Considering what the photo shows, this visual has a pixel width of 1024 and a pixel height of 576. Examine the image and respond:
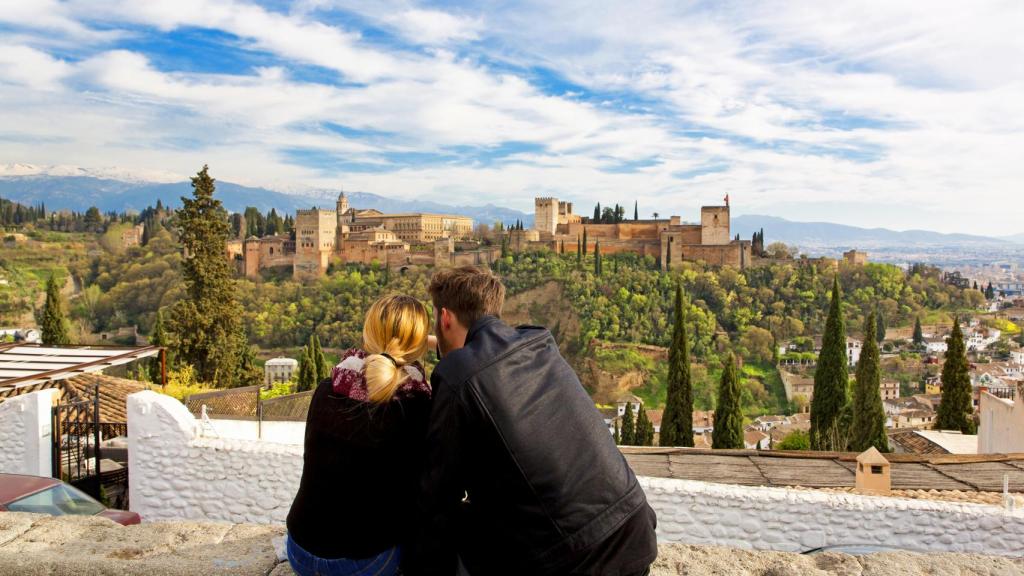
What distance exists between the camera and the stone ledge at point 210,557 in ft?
6.37

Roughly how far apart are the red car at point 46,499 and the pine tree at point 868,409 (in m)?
15.4

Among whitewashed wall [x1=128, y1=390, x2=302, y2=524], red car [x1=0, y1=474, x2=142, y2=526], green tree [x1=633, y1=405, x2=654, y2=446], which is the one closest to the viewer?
red car [x1=0, y1=474, x2=142, y2=526]

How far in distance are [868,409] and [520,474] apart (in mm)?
17146

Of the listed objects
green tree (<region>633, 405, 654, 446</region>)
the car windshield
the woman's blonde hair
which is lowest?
green tree (<region>633, 405, 654, 446</region>)

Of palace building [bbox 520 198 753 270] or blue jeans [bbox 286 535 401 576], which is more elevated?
palace building [bbox 520 198 753 270]

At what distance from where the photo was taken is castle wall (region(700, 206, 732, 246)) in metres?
49.8

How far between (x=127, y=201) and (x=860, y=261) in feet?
494

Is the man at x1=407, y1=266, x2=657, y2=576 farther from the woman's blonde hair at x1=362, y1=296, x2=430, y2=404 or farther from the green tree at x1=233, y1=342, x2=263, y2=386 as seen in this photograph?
the green tree at x1=233, y1=342, x2=263, y2=386

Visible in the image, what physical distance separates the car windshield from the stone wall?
302cm

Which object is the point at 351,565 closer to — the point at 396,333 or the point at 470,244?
the point at 396,333

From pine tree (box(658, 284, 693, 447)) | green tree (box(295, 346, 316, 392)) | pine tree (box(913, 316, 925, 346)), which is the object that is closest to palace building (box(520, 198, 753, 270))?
pine tree (box(913, 316, 925, 346))

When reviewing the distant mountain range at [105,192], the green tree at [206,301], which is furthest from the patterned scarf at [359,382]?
the distant mountain range at [105,192]

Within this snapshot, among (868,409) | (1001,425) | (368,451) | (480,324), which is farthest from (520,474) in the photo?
(868,409)

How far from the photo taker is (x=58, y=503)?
373 cm
